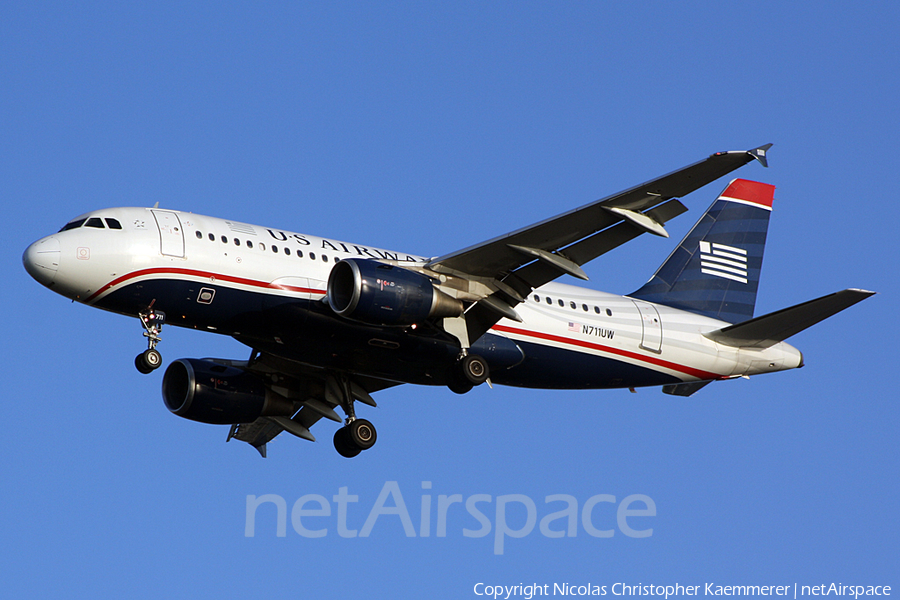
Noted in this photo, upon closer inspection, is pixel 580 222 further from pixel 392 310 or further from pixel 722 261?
pixel 722 261

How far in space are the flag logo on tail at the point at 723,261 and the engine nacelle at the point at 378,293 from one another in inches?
495

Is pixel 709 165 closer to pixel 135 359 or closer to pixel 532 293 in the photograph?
pixel 532 293

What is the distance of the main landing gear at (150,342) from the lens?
27312mm

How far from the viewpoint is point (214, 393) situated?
1287 inches

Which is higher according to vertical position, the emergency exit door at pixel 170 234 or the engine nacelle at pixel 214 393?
the emergency exit door at pixel 170 234

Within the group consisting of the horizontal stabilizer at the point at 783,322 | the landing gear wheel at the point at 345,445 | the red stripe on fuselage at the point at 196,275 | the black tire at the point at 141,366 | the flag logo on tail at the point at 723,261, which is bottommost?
the landing gear wheel at the point at 345,445

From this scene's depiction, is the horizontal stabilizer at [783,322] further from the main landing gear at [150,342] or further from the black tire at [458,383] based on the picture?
the main landing gear at [150,342]

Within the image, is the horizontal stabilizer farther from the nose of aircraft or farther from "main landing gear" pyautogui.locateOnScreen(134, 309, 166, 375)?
the nose of aircraft

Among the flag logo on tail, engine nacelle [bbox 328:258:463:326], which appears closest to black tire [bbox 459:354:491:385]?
engine nacelle [bbox 328:258:463:326]

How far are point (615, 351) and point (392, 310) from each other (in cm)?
801

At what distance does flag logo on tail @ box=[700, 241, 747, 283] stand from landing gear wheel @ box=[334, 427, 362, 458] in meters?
12.9

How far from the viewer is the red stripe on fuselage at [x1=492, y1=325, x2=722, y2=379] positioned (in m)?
30.9

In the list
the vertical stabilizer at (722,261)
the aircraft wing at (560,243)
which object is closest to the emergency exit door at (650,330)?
the vertical stabilizer at (722,261)

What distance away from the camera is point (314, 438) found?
34.7 m
